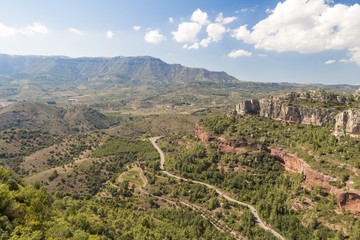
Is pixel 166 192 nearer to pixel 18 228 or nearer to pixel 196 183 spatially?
pixel 196 183

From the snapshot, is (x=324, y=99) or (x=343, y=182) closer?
(x=343, y=182)

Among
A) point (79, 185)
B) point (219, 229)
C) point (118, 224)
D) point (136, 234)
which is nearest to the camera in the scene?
point (136, 234)

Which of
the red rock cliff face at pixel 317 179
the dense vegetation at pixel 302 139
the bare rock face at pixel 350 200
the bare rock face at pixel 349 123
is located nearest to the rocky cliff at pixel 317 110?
the bare rock face at pixel 349 123

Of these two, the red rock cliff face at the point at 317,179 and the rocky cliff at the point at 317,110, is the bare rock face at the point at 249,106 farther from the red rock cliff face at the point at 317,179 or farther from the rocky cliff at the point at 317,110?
the red rock cliff face at the point at 317,179

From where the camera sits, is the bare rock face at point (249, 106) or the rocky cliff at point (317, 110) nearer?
the rocky cliff at point (317, 110)

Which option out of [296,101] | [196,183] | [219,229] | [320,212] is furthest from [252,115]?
[219,229]

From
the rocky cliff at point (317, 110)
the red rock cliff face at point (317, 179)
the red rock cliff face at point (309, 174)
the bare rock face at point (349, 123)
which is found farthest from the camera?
the rocky cliff at point (317, 110)

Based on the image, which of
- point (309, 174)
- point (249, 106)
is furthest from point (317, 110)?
point (249, 106)
